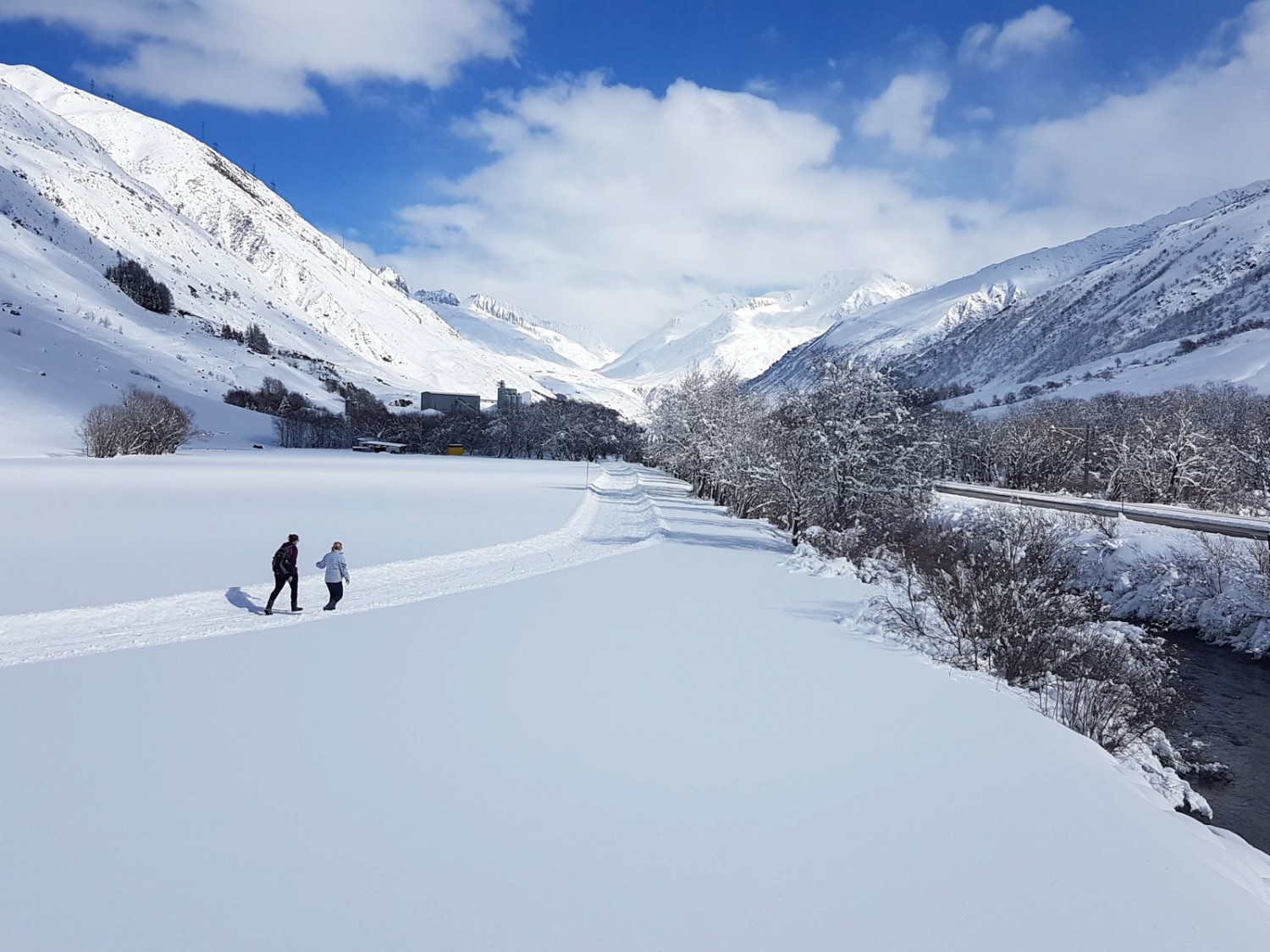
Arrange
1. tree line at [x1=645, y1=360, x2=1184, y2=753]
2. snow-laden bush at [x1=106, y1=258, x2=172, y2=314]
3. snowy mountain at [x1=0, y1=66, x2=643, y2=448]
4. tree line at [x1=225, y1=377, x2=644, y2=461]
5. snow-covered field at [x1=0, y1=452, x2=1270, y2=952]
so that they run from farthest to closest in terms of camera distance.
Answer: snow-laden bush at [x1=106, y1=258, x2=172, y2=314] < tree line at [x1=225, y1=377, x2=644, y2=461] < snowy mountain at [x1=0, y1=66, x2=643, y2=448] < tree line at [x1=645, y1=360, x2=1184, y2=753] < snow-covered field at [x1=0, y1=452, x2=1270, y2=952]

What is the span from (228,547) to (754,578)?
1467cm

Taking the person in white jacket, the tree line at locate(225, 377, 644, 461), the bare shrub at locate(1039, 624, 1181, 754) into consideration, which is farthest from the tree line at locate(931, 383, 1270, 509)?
the tree line at locate(225, 377, 644, 461)

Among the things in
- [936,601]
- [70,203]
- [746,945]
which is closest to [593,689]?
[746,945]

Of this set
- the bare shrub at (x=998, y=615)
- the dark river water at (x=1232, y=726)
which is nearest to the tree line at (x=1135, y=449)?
the dark river water at (x=1232, y=726)

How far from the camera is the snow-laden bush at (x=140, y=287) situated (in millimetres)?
146750

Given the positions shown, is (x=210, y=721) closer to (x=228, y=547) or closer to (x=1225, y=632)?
(x=228, y=547)

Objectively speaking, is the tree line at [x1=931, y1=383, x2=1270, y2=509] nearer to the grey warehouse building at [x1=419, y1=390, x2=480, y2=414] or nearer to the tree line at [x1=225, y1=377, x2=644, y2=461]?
the tree line at [x1=225, y1=377, x2=644, y2=461]

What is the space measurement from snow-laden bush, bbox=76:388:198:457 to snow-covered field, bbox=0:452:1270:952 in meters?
59.5

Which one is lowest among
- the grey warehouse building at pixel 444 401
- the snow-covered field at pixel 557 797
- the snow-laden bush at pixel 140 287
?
the snow-covered field at pixel 557 797

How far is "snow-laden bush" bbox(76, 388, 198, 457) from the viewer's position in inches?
2410

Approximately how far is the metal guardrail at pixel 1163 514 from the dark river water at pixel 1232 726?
9380 mm

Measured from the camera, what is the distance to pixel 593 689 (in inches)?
356

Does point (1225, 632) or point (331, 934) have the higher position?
point (331, 934)

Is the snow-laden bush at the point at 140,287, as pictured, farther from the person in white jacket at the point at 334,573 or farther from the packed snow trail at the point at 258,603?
the person in white jacket at the point at 334,573
